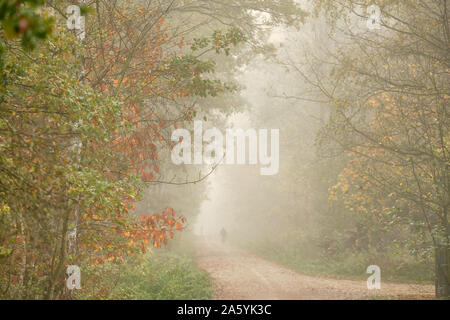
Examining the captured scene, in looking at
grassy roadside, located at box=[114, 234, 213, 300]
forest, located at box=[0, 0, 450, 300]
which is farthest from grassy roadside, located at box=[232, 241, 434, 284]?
grassy roadside, located at box=[114, 234, 213, 300]

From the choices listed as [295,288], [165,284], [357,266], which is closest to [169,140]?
[165,284]

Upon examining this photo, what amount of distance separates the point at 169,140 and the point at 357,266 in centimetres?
1129

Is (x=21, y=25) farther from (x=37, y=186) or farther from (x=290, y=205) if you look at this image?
(x=290, y=205)

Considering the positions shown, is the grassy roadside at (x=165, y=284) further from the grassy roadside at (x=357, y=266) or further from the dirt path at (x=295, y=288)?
the grassy roadside at (x=357, y=266)

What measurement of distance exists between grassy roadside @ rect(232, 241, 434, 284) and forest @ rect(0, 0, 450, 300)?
0.29ft

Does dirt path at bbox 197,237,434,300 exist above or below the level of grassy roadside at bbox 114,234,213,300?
below

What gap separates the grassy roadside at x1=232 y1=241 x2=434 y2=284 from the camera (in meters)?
12.4

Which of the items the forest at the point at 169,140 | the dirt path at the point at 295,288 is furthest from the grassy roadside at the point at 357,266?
the dirt path at the point at 295,288

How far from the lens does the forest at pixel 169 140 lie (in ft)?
12.7

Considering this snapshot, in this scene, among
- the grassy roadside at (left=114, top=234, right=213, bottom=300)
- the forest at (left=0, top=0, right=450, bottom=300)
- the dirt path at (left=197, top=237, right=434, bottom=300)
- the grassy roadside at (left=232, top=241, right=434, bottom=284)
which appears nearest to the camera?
the forest at (left=0, top=0, right=450, bottom=300)

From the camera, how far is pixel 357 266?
1426cm

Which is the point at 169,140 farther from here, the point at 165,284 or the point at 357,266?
the point at 357,266

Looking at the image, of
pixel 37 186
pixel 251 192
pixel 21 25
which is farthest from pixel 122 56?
pixel 251 192

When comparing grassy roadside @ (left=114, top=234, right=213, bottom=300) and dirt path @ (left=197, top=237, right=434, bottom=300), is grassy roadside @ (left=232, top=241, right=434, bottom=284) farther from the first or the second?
grassy roadside @ (left=114, top=234, right=213, bottom=300)
